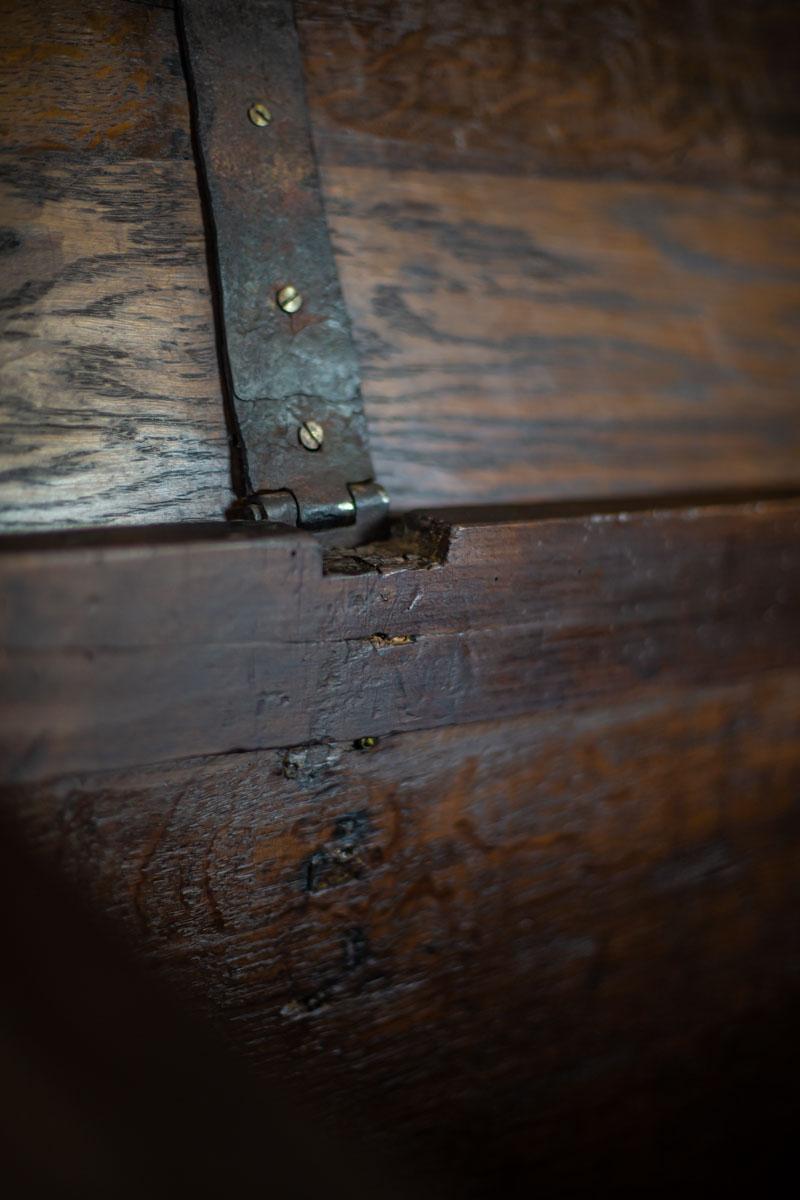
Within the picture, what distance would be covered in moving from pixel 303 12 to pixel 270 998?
2.70 feet

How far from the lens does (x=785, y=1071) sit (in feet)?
3.63

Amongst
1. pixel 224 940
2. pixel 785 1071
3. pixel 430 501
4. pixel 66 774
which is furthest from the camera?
pixel 785 1071

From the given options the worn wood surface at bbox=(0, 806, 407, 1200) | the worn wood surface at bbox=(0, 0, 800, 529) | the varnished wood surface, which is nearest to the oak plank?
the worn wood surface at bbox=(0, 0, 800, 529)

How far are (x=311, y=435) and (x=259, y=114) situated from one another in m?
0.27

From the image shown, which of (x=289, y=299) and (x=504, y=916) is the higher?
(x=289, y=299)

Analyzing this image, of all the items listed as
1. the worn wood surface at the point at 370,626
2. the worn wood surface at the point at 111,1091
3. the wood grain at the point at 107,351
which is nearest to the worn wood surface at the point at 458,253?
the wood grain at the point at 107,351

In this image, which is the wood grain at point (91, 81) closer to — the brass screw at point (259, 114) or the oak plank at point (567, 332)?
the brass screw at point (259, 114)

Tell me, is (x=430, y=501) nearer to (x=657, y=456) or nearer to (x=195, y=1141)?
(x=657, y=456)

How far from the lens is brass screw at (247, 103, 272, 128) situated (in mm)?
791

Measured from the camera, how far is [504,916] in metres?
0.86

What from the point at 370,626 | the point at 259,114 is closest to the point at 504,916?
the point at 370,626

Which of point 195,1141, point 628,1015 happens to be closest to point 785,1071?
point 628,1015

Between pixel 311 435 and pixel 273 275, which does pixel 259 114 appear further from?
pixel 311 435

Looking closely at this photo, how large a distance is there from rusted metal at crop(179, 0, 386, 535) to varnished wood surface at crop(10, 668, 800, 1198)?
0.68ft
